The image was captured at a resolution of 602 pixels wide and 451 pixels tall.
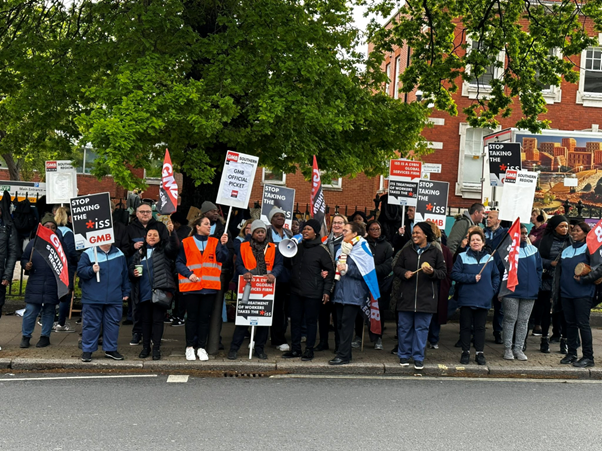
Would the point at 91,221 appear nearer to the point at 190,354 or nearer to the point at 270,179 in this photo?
the point at 190,354

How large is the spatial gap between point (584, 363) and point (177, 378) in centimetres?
553

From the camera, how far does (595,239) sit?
393 inches

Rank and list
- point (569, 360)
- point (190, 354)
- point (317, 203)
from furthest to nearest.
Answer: point (317, 203), point (569, 360), point (190, 354)

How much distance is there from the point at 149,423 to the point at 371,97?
381 inches

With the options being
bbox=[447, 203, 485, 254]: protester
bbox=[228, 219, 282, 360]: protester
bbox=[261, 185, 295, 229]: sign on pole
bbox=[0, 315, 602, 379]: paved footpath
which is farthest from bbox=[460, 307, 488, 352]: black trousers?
bbox=[261, 185, 295, 229]: sign on pole

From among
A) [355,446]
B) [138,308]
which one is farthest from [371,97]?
[355,446]

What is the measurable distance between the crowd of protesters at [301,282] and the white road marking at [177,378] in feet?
1.97

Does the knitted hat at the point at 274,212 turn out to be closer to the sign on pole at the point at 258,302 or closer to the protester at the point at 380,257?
the sign on pole at the point at 258,302

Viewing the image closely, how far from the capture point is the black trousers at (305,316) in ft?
33.0

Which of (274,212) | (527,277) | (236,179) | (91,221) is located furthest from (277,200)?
(527,277)

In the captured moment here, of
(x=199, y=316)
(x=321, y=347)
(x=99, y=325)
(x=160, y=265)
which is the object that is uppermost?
(x=160, y=265)

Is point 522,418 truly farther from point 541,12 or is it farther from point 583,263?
point 541,12

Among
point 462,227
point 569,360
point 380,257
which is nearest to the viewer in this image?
point 569,360

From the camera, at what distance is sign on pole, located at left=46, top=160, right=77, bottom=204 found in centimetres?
1120
